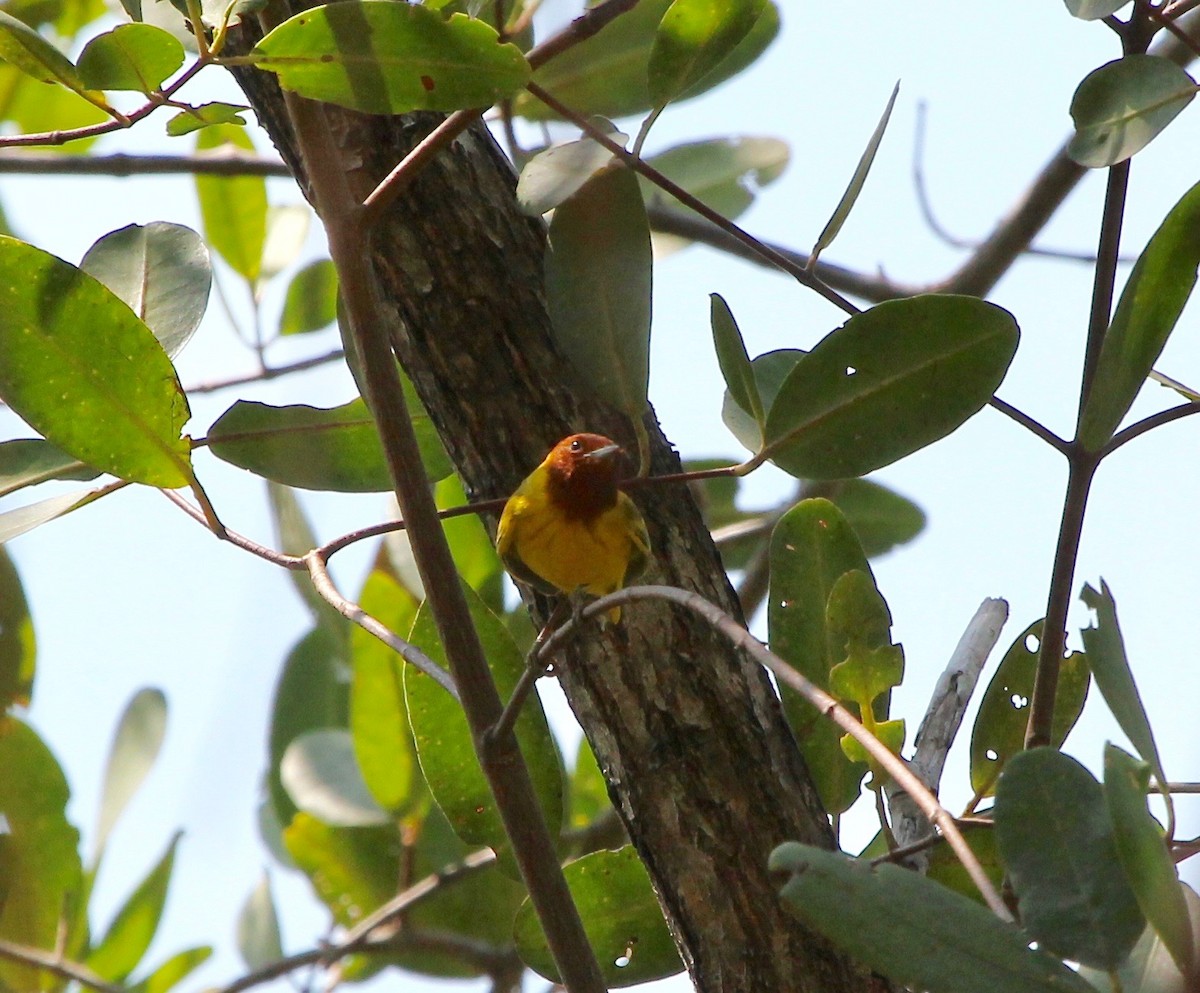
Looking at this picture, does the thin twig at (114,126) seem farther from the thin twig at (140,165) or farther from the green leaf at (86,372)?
the thin twig at (140,165)

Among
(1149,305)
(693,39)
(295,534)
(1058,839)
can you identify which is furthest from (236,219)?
(1058,839)

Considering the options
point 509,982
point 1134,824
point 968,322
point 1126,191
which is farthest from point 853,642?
point 509,982

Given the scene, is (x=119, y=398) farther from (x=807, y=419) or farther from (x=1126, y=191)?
(x=1126, y=191)

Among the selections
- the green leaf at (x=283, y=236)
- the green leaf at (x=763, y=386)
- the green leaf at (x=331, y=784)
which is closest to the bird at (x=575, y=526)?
the green leaf at (x=763, y=386)

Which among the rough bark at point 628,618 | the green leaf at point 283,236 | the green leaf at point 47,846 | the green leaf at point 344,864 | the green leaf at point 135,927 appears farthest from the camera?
the green leaf at point 283,236

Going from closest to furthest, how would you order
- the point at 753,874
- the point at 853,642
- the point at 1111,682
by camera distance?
the point at 1111,682 < the point at 853,642 < the point at 753,874

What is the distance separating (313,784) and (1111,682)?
1.96m

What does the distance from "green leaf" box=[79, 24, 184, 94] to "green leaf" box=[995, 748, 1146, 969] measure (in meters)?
1.05

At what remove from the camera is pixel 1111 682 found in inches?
42.5

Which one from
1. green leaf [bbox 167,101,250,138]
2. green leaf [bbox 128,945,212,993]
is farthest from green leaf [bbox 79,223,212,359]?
green leaf [bbox 128,945,212,993]

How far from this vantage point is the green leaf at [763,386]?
1666 millimetres

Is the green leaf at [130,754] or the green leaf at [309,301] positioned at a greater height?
the green leaf at [309,301]

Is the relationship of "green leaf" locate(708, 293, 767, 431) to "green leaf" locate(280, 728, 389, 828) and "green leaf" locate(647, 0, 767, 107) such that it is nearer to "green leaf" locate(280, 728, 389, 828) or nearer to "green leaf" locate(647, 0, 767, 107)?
"green leaf" locate(647, 0, 767, 107)

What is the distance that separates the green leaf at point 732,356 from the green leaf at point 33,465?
0.79 m
